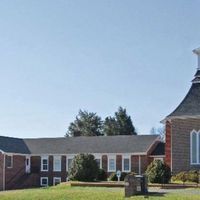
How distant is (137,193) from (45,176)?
35047mm

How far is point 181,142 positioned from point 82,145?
2221 cm

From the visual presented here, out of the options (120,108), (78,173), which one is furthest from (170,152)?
(120,108)

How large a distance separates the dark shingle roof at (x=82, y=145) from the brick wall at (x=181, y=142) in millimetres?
14540

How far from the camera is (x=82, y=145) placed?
65.1m

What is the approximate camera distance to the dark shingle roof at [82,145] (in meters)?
61.4

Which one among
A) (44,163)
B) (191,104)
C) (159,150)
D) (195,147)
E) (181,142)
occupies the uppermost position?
(191,104)

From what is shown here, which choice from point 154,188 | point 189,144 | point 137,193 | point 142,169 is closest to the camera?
point 137,193

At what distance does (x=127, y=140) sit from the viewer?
63.6m

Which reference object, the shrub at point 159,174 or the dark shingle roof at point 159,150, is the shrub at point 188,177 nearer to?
the shrub at point 159,174

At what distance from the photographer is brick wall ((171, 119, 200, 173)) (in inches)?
1738

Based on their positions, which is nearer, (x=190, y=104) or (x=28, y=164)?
(x=190, y=104)

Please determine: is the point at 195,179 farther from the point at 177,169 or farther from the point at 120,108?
the point at 120,108

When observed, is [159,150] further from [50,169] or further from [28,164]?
[28,164]

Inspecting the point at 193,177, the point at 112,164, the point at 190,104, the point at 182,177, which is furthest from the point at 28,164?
the point at 193,177
